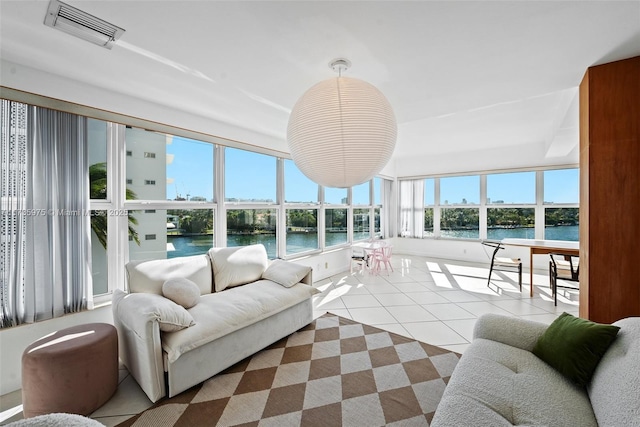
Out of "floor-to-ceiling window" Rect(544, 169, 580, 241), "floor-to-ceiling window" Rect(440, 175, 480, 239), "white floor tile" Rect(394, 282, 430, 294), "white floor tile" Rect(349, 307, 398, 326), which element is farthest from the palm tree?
"floor-to-ceiling window" Rect(544, 169, 580, 241)

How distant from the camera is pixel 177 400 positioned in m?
1.88

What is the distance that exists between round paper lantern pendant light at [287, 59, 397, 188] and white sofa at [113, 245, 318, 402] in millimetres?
1498

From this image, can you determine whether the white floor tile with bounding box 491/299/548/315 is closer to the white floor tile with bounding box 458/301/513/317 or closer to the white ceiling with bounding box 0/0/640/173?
the white floor tile with bounding box 458/301/513/317

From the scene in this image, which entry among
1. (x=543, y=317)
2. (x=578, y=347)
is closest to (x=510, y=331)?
(x=578, y=347)

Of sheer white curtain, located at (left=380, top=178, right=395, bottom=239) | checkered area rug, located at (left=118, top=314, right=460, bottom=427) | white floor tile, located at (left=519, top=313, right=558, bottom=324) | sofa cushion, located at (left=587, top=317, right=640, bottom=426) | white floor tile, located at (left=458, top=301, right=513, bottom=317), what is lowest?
checkered area rug, located at (left=118, top=314, right=460, bottom=427)

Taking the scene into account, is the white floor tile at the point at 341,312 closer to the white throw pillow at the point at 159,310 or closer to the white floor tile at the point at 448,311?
the white floor tile at the point at 448,311

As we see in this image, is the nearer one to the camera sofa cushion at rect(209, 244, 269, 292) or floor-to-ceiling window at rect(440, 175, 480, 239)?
sofa cushion at rect(209, 244, 269, 292)

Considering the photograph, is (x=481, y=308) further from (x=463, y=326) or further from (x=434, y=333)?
(x=434, y=333)

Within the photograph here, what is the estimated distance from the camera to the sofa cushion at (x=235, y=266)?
291cm

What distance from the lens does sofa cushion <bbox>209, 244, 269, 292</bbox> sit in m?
2.91

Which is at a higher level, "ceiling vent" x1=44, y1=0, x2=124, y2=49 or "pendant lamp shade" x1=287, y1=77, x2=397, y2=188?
"ceiling vent" x1=44, y1=0, x2=124, y2=49

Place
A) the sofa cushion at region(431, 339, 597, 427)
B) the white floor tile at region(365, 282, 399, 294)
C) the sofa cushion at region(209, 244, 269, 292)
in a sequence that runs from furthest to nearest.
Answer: the white floor tile at region(365, 282, 399, 294)
the sofa cushion at region(209, 244, 269, 292)
the sofa cushion at region(431, 339, 597, 427)

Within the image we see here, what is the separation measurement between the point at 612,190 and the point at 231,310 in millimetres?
3305

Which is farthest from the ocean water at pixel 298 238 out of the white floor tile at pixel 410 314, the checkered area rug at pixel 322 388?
the white floor tile at pixel 410 314
